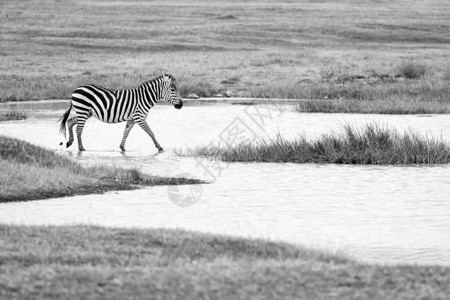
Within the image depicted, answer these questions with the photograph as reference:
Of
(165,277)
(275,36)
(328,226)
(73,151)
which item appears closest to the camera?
(165,277)

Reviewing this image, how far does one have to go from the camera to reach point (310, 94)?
110 ft

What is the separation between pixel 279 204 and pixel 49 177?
3589mm

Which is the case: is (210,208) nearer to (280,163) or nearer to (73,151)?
(280,163)

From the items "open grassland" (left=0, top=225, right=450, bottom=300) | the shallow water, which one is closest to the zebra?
the shallow water

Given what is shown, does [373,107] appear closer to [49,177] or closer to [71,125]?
[71,125]

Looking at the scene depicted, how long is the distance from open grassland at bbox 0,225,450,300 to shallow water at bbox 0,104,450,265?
1881 millimetres

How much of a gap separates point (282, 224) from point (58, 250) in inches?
181

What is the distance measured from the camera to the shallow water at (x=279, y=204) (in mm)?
12180

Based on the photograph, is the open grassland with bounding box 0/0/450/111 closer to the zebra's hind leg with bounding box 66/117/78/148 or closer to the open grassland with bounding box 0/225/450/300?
the zebra's hind leg with bounding box 66/117/78/148

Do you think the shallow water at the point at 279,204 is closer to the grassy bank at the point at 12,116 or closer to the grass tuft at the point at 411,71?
the grassy bank at the point at 12,116

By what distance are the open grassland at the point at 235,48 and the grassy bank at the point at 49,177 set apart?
15.0 m

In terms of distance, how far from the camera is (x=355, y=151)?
19469mm

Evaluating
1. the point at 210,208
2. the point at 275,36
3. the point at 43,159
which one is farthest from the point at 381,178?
the point at 275,36

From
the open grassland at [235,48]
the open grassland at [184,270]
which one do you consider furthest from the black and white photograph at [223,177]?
the open grassland at [235,48]
